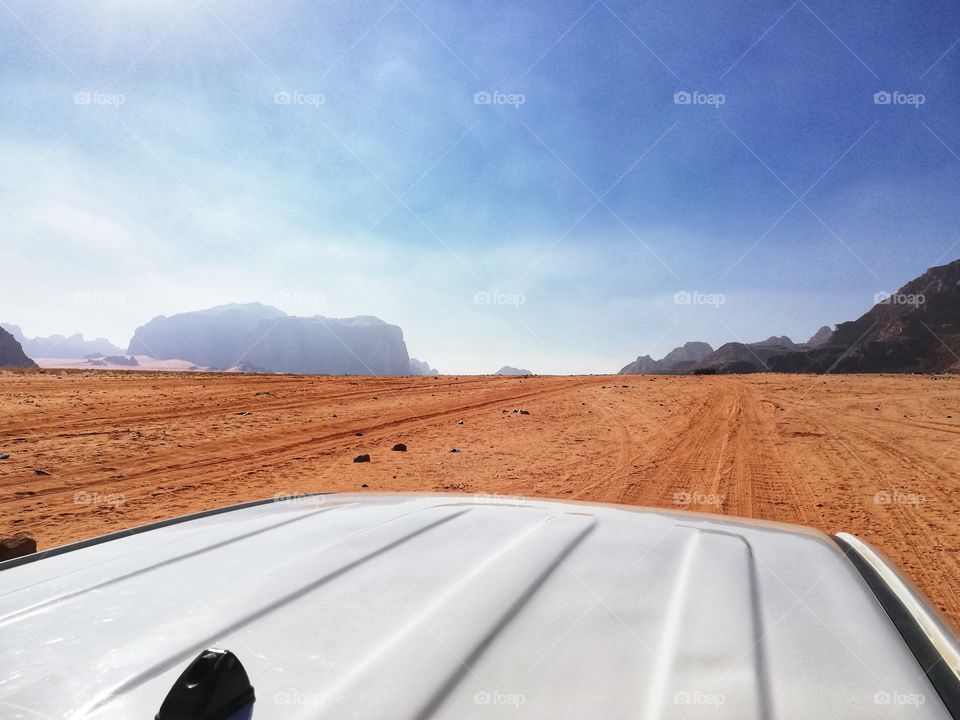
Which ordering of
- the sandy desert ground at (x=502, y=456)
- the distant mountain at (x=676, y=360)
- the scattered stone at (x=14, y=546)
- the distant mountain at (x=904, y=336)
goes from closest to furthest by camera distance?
the scattered stone at (x=14, y=546) → the sandy desert ground at (x=502, y=456) → the distant mountain at (x=904, y=336) → the distant mountain at (x=676, y=360)

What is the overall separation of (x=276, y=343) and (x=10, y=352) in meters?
87.5

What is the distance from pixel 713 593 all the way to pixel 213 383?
21076mm

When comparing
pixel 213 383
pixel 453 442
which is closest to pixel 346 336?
pixel 213 383

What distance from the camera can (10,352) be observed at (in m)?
75.2

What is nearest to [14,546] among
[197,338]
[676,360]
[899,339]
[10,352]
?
[10,352]

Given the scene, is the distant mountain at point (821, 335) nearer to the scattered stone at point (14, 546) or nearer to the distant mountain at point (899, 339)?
the distant mountain at point (899, 339)

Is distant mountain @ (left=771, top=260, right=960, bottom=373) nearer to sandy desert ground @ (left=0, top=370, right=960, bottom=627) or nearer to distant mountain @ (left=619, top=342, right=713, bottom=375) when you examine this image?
distant mountain @ (left=619, top=342, right=713, bottom=375)

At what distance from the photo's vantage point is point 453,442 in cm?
1004

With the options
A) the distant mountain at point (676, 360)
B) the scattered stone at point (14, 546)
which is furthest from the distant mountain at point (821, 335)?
the scattered stone at point (14, 546)

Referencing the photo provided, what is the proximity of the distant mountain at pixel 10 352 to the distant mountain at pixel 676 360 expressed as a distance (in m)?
126

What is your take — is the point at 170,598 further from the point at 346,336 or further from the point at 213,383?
the point at 346,336

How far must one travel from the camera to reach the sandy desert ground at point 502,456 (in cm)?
578

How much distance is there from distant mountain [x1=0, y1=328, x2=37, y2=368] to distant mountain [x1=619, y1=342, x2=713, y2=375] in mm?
126218

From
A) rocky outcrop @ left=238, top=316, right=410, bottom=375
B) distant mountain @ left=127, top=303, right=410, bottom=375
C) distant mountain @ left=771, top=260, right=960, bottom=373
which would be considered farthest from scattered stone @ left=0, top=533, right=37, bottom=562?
distant mountain @ left=127, top=303, right=410, bottom=375
